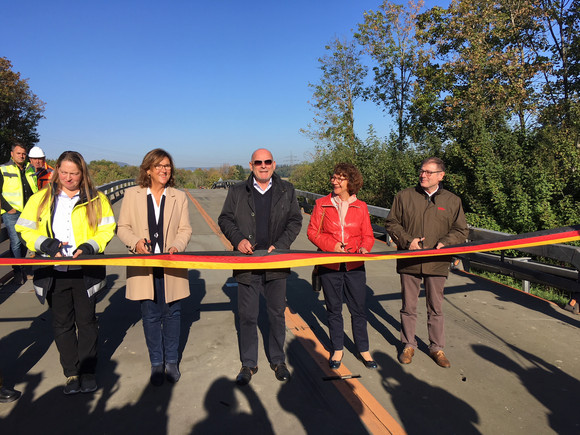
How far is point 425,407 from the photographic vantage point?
3285 mm

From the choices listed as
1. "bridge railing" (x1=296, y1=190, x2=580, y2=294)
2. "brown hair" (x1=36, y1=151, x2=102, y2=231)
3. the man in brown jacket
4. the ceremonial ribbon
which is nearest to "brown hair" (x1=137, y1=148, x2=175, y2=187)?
"brown hair" (x1=36, y1=151, x2=102, y2=231)

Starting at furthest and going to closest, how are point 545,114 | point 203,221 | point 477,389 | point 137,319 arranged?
1. point 203,221
2. point 545,114
3. point 137,319
4. point 477,389

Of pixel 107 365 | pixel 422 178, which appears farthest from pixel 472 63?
pixel 107 365

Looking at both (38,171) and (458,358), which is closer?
(458,358)

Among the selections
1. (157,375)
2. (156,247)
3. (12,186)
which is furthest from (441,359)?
(12,186)

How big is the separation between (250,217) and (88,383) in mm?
2045

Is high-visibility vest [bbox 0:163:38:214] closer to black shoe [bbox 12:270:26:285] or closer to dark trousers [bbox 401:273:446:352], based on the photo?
black shoe [bbox 12:270:26:285]

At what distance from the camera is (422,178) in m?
4.10

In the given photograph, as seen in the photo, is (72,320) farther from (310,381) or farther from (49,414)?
(310,381)

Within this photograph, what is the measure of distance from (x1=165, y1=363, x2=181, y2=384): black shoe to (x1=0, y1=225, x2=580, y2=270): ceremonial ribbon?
0.98 metres

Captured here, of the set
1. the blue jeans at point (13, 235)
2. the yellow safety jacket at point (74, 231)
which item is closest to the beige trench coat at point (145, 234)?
the yellow safety jacket at point (74, 231)

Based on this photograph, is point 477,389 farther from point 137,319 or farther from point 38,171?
point 38,171

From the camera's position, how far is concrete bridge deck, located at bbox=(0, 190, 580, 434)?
306 cm

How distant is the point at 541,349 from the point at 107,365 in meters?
4.64
